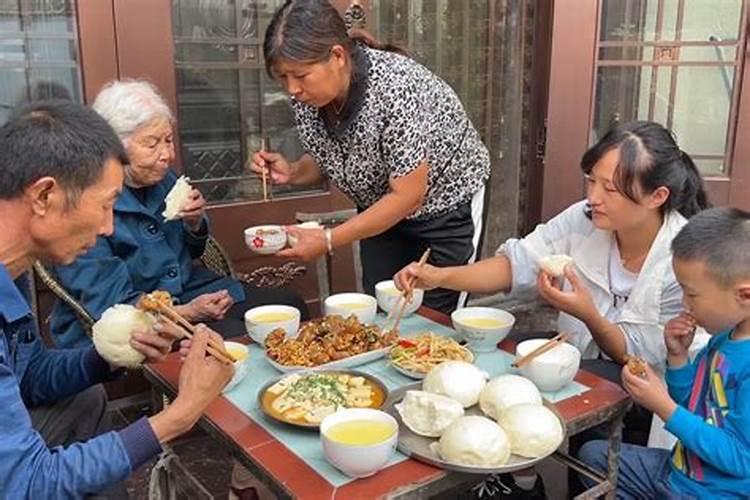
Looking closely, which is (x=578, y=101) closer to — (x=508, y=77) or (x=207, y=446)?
(x=508, y=77)

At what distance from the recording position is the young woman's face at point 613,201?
1867 millimetres

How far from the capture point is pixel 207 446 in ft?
9.41

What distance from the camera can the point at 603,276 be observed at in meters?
2.04

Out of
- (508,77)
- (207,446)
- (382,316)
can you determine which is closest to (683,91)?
(508,77)

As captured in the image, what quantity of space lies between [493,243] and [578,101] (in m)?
1.31

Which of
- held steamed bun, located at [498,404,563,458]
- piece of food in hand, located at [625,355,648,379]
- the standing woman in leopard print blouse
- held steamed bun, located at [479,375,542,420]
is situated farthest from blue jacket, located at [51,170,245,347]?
piece of food in hand, located at [625,355,648,379]

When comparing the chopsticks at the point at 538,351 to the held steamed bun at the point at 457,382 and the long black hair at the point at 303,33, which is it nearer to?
the held steamed bun at the point at 457,382

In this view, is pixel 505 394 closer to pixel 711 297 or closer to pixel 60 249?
pixel 711 297

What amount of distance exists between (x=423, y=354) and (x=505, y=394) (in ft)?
0.94

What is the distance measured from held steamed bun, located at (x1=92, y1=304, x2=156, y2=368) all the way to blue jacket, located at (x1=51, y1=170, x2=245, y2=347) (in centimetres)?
46

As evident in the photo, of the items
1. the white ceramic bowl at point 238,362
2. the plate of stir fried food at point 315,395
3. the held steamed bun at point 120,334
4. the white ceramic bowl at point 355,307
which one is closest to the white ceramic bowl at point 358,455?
the plate of stir fried food at point 315,395

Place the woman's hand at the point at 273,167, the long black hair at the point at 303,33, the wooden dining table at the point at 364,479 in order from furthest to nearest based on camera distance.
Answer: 1. the woman's hand at the point at 273,167
2. the long black hair at the point at 303,33
3. the wooden dining table at the point at 364,479

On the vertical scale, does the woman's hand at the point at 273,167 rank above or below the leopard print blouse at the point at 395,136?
below

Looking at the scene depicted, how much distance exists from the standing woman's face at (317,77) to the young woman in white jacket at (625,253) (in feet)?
1.89
